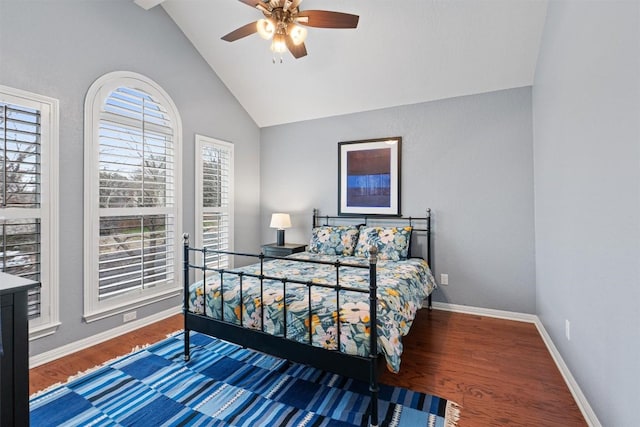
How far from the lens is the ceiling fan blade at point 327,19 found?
2.30 meters

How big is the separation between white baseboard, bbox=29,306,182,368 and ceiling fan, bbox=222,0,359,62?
9.67 ft

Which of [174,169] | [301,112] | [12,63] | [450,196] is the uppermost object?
[301,112]

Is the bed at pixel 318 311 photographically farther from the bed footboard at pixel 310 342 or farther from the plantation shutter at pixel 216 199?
the plantation shutter at pixel 216 199

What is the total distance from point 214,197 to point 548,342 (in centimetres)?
394

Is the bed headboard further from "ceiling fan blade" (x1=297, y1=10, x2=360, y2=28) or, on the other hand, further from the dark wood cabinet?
the dark wood cabinet

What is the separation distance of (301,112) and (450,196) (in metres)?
2.35

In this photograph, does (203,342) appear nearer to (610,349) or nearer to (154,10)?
(610,349)

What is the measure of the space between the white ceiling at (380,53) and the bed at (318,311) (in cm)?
215

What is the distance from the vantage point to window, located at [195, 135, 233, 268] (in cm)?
387

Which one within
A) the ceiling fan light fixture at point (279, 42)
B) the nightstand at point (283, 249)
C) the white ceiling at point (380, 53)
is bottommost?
the nightstand at point (283, 249)

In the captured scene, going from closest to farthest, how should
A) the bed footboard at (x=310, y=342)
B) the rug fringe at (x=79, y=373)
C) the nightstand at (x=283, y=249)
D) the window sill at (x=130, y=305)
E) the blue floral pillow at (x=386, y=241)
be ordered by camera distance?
the bed footboard at (x=310, y=342)
the rug fringe at (x=79, y=373)
the window sill at (x=130, y=305)
the blue floral pillow at (x=386, y=241)
the nightstand at (x=283, y=249)

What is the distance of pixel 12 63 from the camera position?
2.33m

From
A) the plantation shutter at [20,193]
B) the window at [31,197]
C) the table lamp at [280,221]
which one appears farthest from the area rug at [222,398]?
the table lamp at [280,221]

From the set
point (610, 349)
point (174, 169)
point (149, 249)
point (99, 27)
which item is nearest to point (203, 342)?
point (149, 249)
